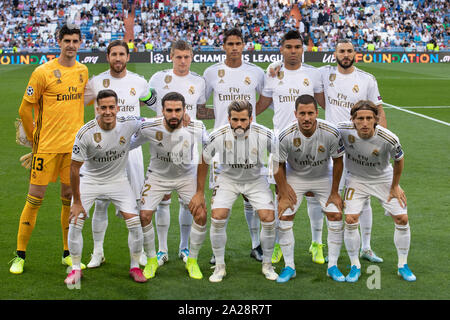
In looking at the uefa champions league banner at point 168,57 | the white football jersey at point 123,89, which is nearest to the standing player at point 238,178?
the white football jersey at point 123,89

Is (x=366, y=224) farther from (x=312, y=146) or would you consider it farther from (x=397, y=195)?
(x=312, y=146)

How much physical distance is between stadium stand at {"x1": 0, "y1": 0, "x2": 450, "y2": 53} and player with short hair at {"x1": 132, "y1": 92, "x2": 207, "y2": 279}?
30.2 m

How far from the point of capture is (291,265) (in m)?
5.88

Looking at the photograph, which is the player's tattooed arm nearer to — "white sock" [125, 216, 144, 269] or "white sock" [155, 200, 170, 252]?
"white sock" [155, 200, 170, 252]

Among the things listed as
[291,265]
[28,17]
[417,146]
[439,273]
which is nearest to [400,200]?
[439,273]

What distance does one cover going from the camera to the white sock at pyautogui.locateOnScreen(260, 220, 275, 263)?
5785 millimetres

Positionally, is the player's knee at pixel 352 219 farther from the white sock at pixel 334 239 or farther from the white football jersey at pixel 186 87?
the white football jersey at pixel 186 87

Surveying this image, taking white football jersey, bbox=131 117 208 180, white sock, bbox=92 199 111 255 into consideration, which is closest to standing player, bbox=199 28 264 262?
white football jersey, bbox=131 117 208 180

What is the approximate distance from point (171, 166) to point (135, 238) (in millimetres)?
821

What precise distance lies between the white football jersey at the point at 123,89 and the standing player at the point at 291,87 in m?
1.45

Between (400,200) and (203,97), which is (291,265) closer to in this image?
(400,200)

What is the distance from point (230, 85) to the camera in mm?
6746

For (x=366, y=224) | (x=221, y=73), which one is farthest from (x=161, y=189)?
(x=366, y=224)
